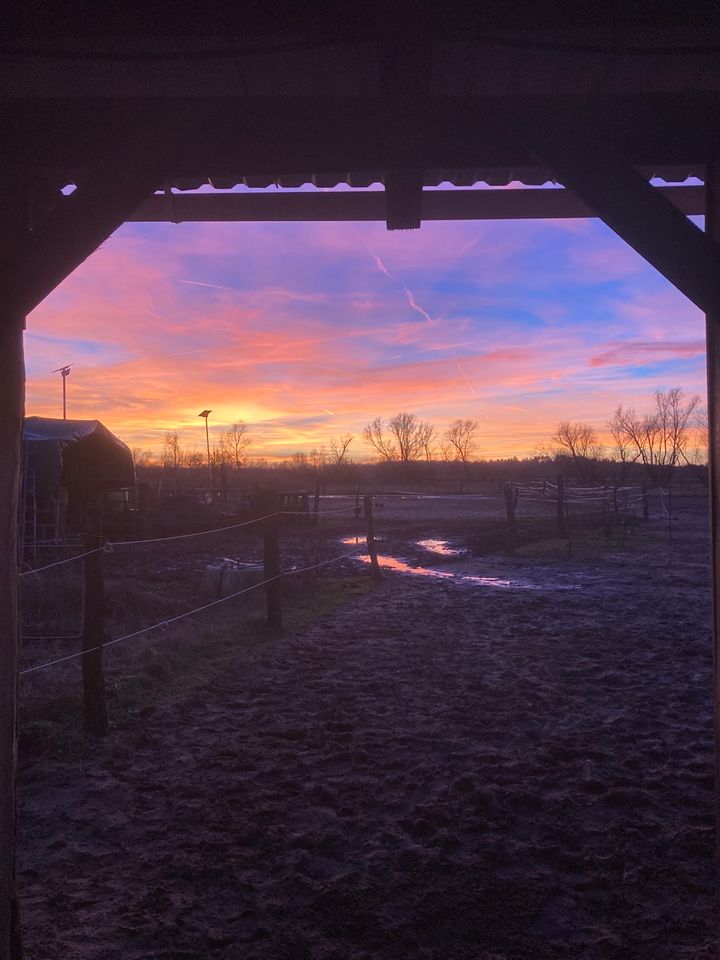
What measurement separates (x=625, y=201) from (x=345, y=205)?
1481mm

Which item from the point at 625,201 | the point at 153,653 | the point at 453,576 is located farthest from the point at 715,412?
the point at 453,576

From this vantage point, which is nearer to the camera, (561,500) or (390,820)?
(390,820)

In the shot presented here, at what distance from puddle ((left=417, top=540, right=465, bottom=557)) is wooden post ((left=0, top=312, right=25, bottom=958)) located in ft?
42.7

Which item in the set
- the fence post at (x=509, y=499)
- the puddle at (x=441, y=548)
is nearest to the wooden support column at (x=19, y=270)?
the puddle at (x=441, y=548)

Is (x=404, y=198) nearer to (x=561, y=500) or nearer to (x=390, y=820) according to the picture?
(x=390, y=820)

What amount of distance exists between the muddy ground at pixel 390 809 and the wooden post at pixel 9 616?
55cm

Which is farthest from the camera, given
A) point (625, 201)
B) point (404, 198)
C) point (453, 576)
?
point (453, 576)

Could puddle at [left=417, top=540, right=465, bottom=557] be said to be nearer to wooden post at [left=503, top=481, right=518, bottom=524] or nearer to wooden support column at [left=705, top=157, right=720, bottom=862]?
wooden post at [left=503, top=481, right=518, bottom=524]

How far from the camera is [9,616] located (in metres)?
2.06

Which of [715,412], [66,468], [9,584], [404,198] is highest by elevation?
[404,198]

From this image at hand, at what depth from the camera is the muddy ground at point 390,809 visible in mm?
2510

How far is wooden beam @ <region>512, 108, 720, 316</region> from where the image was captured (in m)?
1.89

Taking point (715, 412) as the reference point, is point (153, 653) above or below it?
below

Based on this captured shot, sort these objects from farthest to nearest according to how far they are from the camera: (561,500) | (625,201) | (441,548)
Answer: (561,500), (441,548), (625,201)
